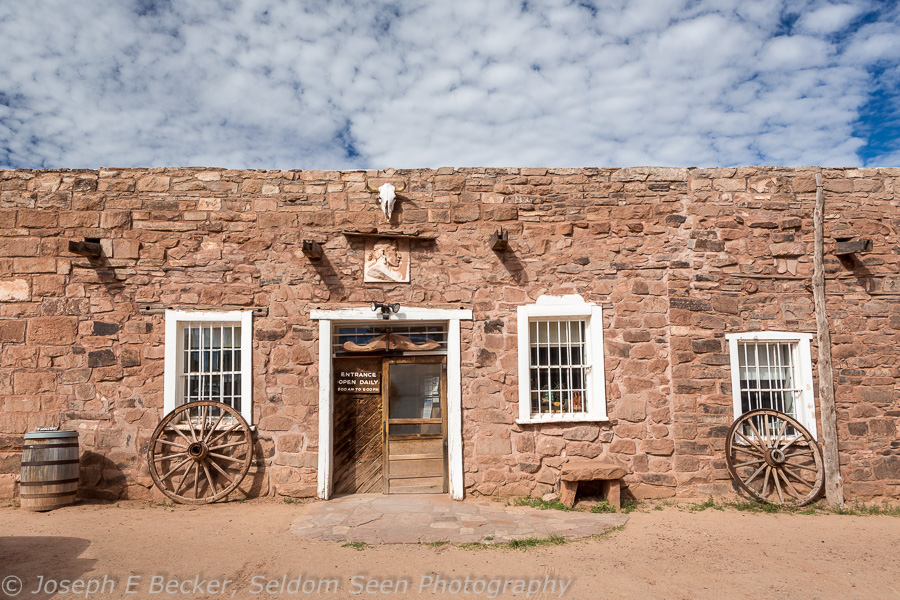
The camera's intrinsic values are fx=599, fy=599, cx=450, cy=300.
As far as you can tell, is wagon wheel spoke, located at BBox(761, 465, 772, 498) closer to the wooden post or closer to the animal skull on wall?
the wooden post

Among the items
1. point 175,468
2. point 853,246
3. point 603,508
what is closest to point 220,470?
point 175,468

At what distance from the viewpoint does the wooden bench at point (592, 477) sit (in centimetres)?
662

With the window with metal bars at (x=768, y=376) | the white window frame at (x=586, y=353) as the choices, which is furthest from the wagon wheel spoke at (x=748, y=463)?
the white window frame at (x=586, y=353)

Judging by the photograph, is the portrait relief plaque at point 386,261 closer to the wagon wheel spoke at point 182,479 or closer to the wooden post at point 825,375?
the wagon wheel spoke at point 182,479

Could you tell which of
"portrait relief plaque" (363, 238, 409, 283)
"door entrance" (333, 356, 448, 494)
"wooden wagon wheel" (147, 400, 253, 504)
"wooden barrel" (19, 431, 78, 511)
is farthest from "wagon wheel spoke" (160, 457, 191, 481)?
"portrait relief plaque" (363, 238, 409, 283)

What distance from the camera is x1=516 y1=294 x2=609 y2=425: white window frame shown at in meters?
7.14

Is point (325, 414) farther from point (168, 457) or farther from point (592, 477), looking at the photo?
point (592, 477)

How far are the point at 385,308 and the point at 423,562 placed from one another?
3068 millimetres

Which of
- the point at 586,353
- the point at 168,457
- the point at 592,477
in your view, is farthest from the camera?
the point at 586,353

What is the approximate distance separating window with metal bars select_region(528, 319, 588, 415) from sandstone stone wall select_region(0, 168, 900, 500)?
1.02 ft

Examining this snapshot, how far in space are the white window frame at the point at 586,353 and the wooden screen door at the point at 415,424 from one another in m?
1.00

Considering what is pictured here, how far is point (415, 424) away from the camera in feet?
24.3

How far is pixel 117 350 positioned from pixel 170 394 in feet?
2.68

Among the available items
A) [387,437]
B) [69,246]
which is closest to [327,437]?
[387,437]
